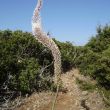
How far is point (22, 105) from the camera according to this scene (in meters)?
11.1

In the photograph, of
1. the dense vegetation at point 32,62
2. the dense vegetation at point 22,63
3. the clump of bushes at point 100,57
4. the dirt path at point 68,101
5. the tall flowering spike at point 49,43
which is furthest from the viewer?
the dense vegetation at point 22,63

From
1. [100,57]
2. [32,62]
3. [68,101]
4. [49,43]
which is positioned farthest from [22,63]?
[49,43]

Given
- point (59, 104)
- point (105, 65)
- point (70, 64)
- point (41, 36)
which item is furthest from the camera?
point (70, 64)

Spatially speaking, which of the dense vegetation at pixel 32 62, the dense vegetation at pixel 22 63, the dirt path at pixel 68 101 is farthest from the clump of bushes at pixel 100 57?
the dense vegetation at pixel 22 63

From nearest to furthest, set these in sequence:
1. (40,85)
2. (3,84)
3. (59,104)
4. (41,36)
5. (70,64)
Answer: (41,36)
(3,84)
(59,104)
(40,85)
(70,64)

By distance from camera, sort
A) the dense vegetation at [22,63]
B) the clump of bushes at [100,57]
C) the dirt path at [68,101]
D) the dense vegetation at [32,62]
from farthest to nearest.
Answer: the dense vegetation at [22,63]
the dirt path at [68,101]
the dense vegetation at [32,62]
the clump of bushes at [100,57]

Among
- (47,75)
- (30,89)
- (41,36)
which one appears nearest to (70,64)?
(47,75)

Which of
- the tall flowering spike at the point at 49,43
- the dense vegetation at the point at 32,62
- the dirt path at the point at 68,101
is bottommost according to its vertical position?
the dirt path at the point at 68,101

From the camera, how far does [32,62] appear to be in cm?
1251

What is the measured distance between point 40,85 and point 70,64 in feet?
14.1

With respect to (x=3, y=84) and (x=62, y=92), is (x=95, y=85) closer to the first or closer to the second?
(x=62, y=92)

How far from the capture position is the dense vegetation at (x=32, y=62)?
10656 mm

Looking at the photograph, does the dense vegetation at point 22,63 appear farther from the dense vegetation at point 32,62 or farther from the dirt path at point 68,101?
the dirt path at point 68,101

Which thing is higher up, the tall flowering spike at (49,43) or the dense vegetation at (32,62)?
the dense vegetation at (32,62)
